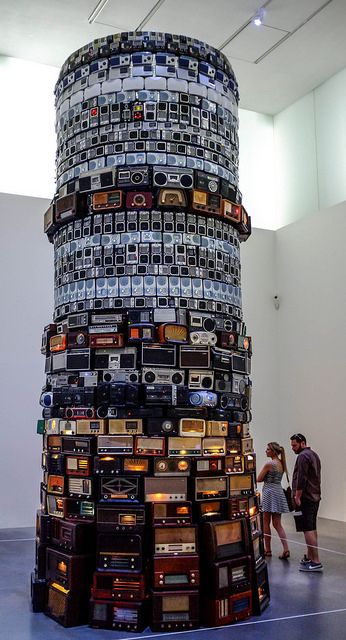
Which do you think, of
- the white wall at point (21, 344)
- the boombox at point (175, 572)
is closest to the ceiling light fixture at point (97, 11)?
the white wall at point (21, 344)

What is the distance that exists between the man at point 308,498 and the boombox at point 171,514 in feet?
8.61

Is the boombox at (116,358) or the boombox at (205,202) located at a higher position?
the boombox at (205,202)

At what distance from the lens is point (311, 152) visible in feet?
48.4

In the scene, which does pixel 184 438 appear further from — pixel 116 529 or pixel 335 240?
pixel 335 240

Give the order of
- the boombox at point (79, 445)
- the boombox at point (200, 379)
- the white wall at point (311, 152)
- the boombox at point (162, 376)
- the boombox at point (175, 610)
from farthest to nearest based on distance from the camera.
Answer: the white wall at point (311, 152), the boombox at point (200, 379), the boombox at point (162, 376), the boombox at point (79, 445), the boombox at point (175, 610)

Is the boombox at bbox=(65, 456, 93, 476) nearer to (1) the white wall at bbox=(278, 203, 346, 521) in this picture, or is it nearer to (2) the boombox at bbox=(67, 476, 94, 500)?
(2) the boombox at bbox=(67, 476, 94, 500)

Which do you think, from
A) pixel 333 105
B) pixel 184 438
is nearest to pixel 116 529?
pixel 184 438

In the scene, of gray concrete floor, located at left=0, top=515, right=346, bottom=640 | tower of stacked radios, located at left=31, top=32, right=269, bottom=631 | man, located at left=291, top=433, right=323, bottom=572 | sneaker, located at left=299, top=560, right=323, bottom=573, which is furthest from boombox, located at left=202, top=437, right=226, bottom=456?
sneaker, located at left=299, top=560, right=323, bottom=573

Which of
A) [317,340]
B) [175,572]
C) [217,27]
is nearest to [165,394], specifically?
[175,572]

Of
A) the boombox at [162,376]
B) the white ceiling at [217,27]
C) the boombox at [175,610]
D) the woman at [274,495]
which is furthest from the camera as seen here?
the white ceiling at [217,27]

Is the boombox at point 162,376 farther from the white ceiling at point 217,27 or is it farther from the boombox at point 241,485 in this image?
the white ceiling at point 217,27

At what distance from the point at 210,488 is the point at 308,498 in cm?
251

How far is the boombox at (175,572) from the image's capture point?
20.1ft

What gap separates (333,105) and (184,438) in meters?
10.0
